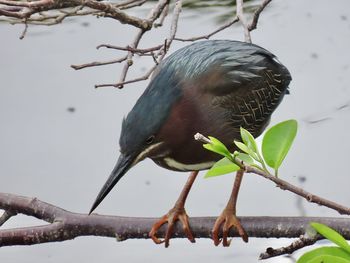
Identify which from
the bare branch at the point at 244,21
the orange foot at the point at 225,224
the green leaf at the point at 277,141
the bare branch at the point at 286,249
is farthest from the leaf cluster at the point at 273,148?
the bare branch at the point at 244,21

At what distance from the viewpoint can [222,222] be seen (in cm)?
103

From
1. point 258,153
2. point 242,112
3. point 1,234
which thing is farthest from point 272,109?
point 258,153

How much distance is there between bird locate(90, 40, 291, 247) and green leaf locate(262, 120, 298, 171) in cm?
44

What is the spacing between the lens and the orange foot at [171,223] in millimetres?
981

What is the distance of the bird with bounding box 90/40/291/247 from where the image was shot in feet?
3.11

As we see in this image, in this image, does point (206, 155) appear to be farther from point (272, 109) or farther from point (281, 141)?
point (281, 141)

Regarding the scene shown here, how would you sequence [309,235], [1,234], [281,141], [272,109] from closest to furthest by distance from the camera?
[281,141], [309,235], [1,234], [272,109]

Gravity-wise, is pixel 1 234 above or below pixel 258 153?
below

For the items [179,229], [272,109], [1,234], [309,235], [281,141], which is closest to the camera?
[281,141]

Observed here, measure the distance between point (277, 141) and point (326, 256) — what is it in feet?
0.26

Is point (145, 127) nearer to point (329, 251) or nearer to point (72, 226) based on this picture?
point (72, 226)

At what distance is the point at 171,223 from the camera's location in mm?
1043

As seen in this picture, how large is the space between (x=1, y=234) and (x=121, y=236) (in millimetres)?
148

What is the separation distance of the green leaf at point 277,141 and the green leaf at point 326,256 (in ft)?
0.18
